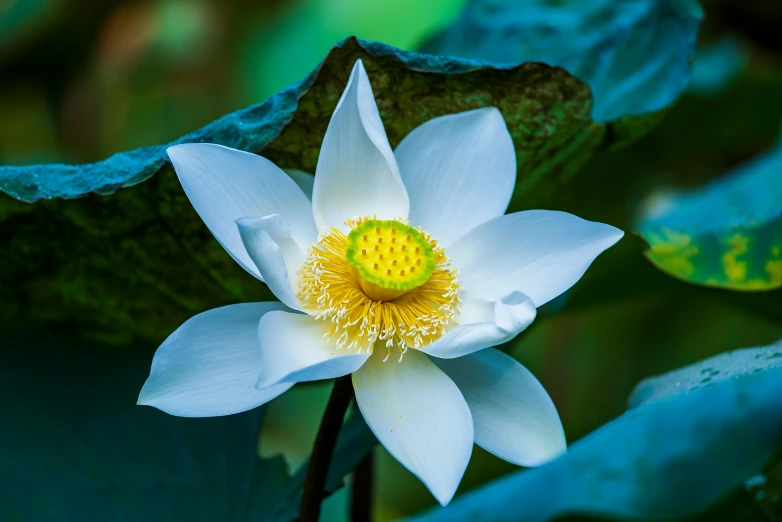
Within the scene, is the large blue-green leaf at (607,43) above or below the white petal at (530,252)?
above

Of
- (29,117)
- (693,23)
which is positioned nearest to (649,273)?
(693,23)

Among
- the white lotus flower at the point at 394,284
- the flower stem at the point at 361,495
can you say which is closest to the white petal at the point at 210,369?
the white lotus flower at the point at 394,284

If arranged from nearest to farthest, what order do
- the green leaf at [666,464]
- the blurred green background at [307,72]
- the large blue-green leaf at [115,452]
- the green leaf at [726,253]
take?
1. the green leaf at [666,464]
2. the large blue-green leaf at [115,452]
3. the green leaf at [726,253]
4. the blurred green background at [307,72]

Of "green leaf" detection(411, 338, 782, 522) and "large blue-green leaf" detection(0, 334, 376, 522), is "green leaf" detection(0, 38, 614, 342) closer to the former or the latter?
"large blue-green leaf" detection(0, 334, 376, 522)

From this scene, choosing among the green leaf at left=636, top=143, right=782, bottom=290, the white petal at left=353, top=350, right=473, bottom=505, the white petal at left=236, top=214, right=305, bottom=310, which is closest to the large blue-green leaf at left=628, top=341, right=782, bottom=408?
the green leaf at left=636, top=143, right=782, bottom=290

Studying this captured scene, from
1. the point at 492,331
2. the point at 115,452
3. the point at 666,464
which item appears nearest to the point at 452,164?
the point at 492,331

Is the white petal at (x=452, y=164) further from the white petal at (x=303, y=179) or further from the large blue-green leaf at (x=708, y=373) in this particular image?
the large blue-green leaf at (x=708, y=373)

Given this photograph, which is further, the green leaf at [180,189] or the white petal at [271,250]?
the green leaf at [180,189]
